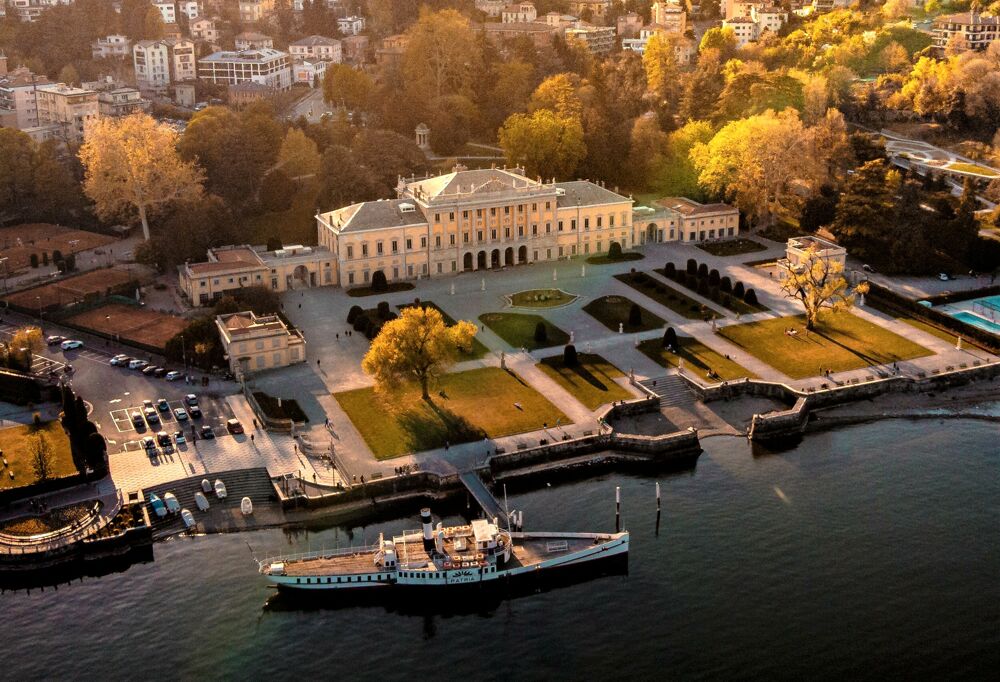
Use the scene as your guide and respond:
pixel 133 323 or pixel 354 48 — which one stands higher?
pixel 354 48

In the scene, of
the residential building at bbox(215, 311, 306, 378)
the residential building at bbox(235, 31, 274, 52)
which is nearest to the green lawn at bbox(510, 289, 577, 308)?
the residential building at bbox(215, 311, 306, 378)

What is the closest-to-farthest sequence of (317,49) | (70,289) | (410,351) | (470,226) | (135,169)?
(410,351) → (70,289) → (470,226) → (135,169) → (317,49)

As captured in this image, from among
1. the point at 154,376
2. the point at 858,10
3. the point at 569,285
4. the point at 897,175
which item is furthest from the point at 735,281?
the point at 858,10

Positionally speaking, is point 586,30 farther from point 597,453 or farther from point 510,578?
point 510,578

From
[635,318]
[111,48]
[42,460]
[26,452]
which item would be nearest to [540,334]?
[635,318]

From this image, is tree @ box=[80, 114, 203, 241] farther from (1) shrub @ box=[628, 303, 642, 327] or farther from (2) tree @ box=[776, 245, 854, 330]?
(2) tree @ box=[776, 245, 854, 330]

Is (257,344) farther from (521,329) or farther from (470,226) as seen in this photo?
(470,226)
